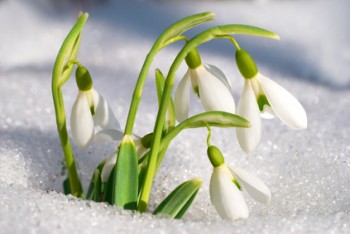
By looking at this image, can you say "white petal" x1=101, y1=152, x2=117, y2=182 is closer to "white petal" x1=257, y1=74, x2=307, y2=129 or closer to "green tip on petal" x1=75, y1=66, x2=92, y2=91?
"green tip on petal" x1=75, y1=66, x2=92, y2=91

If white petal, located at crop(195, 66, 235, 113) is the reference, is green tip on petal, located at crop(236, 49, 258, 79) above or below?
above

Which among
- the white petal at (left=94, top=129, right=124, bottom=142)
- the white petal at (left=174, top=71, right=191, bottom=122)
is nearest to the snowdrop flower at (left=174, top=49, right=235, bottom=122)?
the white petal at (left=174, top=71, right=191, bottom=122)

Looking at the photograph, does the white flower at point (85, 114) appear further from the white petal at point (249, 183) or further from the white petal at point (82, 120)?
the white petal at point (249, 183)

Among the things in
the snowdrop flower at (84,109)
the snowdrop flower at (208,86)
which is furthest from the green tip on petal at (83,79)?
the snowdrop flower at (208,86)

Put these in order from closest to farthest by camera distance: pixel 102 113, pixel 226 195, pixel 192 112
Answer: pixel 226 195 < pixel 102 113 < pixel 192 112

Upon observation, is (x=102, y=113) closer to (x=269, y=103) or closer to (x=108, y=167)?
(x=108, y=167)

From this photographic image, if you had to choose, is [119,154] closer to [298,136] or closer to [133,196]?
[133,196]

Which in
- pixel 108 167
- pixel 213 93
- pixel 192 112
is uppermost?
pixel 213 93

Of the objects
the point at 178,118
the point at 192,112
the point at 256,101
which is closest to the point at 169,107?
the point at 178,118
